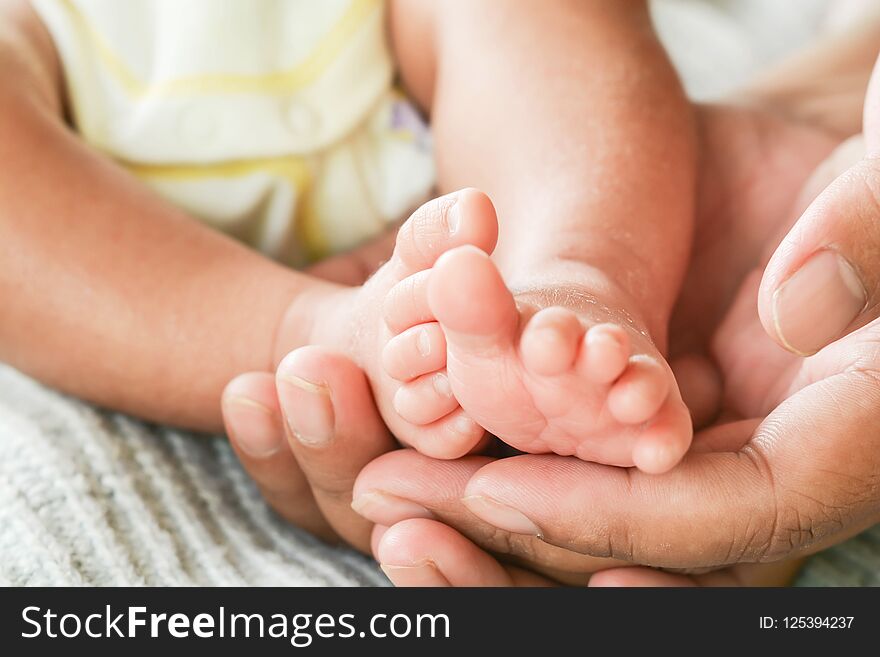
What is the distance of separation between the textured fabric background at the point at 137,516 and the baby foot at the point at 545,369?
22cm

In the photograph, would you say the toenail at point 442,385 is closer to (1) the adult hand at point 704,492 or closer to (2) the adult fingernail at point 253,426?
(1) the adult hand at point 704,492

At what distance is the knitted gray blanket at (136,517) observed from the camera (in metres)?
0.64

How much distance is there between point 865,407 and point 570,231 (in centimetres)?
21

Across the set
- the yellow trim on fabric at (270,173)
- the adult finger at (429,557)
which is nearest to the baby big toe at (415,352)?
the adult finger at (429,557)

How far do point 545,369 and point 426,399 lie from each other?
0.10 metres

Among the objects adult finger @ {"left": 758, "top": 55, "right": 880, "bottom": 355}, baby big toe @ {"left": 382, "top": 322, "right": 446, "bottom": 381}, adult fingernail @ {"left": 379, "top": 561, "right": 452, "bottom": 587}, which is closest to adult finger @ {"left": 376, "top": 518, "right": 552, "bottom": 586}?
adult fingernail @ {"left": 379, "top": 561, "right": 452, "bottom": 587}

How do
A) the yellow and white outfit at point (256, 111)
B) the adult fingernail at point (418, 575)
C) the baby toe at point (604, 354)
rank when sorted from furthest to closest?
the yellow and white outfit at point (256, 111), the adult fingernail at point (418, 575), the baby toe at point (604, 354)

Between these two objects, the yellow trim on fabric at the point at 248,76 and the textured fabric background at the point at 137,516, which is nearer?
the textured fabric background at the point at 137,516

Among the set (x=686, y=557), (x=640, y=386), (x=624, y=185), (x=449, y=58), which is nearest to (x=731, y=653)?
(x=686, y=557)

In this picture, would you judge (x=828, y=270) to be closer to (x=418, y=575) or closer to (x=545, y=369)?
(x=545, y=369)

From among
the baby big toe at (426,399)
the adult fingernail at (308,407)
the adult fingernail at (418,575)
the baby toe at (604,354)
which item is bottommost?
the adult fingernail at (418,575)

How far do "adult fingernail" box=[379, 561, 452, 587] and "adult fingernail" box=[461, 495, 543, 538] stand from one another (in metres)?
0.05

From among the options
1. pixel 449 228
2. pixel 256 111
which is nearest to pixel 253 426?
pixel 449 228

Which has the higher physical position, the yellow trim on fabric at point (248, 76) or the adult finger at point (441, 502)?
the yellow trim on fabric at point (248, 76)
